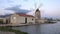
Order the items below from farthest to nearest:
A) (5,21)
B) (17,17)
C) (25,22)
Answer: (25,22), (17,17), (5,21)

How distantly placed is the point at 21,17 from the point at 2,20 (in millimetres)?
1895

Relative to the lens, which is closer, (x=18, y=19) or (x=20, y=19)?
(x=18, y=19)

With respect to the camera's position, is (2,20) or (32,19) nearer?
(2,20)

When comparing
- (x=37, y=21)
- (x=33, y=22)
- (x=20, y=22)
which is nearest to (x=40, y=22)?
(x=37, y=21)

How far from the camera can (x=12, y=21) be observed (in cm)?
1093

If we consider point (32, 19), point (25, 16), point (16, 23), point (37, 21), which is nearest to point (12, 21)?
point (16, 23)

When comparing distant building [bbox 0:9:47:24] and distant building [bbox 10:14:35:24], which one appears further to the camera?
distant building [bbox 10:14:35:24]

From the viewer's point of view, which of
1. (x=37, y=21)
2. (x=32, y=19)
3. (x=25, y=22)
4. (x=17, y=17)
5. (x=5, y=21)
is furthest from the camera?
(x=37, y=21)

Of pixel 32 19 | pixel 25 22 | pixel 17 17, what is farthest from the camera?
pixel 32 19

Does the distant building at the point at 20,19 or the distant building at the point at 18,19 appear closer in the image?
the distant building at the point at 18,19

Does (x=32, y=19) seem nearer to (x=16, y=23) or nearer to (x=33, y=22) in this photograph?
(x=33, y=22)

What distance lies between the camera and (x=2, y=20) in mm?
10711

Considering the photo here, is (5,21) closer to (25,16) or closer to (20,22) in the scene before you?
(20,22)

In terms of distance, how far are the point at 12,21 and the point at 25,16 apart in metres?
1.97
